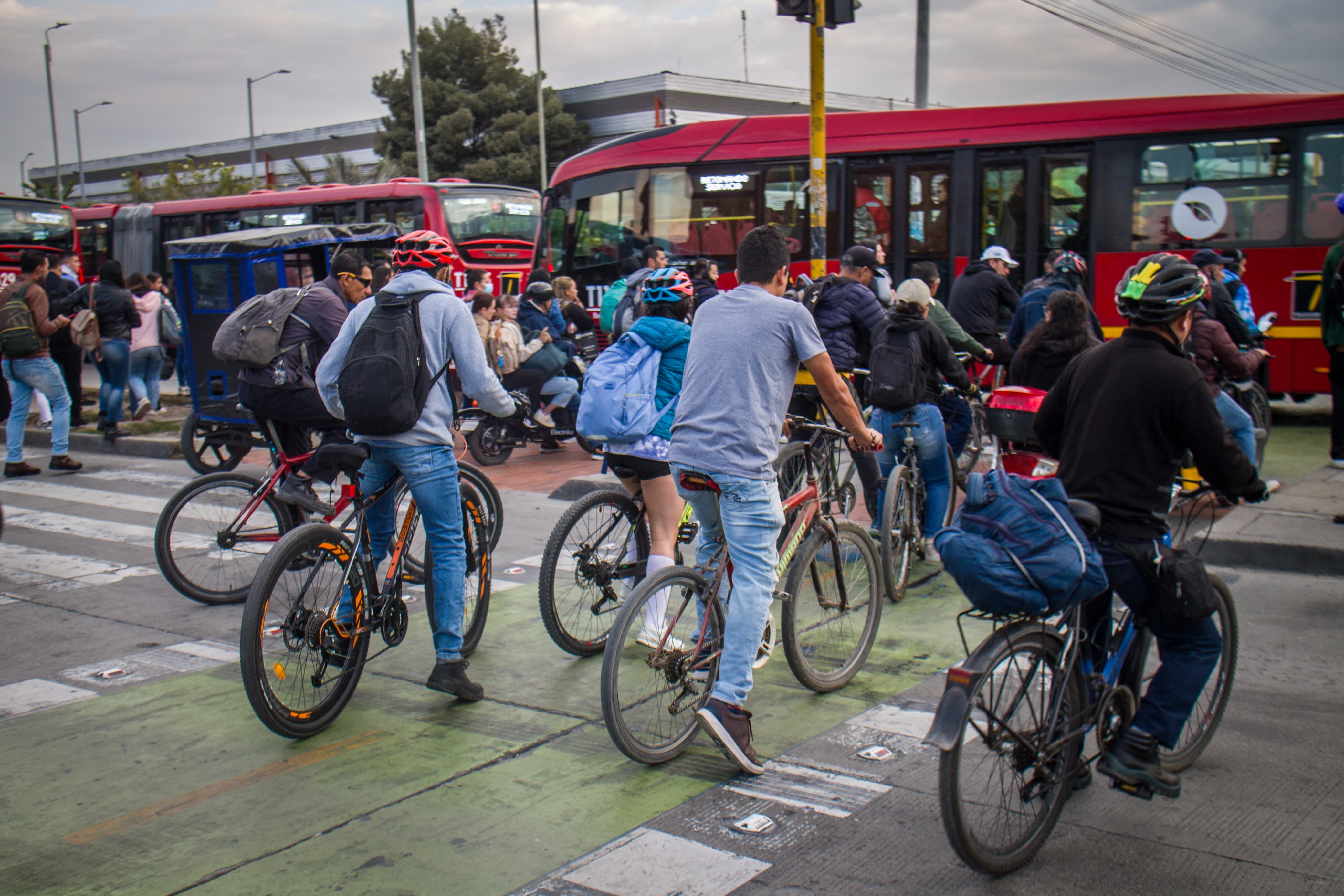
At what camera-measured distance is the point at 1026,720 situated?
3.10m

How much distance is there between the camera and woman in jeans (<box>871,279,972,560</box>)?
252 inches

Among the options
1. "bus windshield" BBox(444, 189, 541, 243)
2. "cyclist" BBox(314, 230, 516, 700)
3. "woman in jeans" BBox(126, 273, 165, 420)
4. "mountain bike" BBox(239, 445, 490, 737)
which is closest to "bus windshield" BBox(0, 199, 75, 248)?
"bus windshield" BBox(444, 189, 541, 243)

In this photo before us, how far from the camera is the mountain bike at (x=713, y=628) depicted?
152 inches

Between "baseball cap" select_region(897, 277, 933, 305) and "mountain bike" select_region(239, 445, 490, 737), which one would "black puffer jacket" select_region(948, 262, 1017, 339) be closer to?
"baseball cap" select_region(897, 277, 933, 305)

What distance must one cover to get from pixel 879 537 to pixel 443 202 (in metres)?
15.8

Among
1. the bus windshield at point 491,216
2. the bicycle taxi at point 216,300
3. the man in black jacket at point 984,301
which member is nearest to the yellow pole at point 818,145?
the man in black jacket at point 984,301

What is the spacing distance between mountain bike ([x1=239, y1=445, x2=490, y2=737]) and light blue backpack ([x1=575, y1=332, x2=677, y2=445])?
2.45 ft

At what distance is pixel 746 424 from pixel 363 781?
1878 millimetres

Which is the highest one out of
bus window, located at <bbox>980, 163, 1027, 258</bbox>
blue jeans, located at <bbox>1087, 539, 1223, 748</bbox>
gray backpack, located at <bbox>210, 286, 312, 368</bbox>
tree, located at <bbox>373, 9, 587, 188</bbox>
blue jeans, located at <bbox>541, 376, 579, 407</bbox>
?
tree, located at <bbox>373, 9, 587, 188</bbox>

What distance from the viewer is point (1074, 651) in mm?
3193

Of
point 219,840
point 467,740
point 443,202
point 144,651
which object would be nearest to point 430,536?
point 467,740

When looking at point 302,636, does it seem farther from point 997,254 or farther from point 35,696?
point 997,254

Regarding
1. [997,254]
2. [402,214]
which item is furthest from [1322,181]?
[402,214]

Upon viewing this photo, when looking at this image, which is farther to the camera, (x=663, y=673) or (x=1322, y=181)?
(x=1322, y=181)
